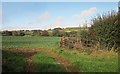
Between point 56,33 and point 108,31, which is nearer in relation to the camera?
point 108,31

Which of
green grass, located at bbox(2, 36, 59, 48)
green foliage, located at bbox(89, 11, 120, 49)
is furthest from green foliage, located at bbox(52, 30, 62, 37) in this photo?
green foliage, located at bbox(89, 11, 120, 49)

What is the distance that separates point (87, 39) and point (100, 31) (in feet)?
8.98

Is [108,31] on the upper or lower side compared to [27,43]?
upper

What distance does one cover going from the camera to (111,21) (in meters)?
27.7

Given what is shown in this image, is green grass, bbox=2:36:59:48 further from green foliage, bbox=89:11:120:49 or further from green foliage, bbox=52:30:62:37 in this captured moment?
green foliage, bbox=89:11:120:49

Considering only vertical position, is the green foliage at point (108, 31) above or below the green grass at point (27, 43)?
above

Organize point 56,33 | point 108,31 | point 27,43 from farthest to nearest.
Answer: point 56,33 < point 27,43 < point 108,31

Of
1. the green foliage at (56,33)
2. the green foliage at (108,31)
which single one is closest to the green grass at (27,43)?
the green foliage at (56,33)

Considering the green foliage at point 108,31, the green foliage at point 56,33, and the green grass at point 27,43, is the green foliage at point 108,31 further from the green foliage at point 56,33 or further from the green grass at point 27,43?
the green foliage at point 56,33

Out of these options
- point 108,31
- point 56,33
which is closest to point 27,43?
point 56,33

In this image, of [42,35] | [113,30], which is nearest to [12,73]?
[113,30]

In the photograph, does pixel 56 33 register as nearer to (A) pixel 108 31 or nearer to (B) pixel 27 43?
(B) pixel 27 43

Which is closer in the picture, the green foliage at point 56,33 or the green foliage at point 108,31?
the green foliage at point 108,31

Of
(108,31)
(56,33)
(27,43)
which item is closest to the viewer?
(108,31)
